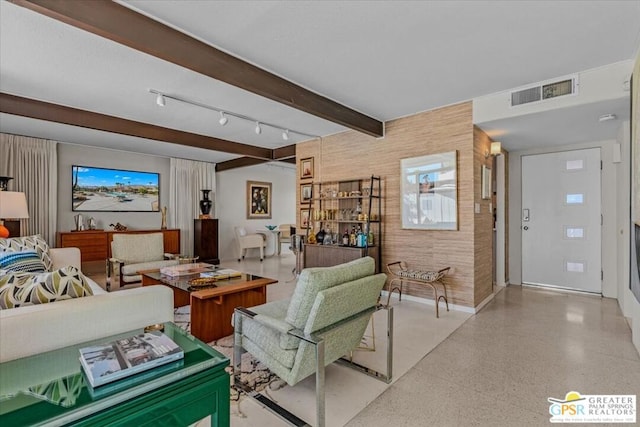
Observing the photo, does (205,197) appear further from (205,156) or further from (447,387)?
(447,387)

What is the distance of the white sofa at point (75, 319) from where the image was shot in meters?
1.31

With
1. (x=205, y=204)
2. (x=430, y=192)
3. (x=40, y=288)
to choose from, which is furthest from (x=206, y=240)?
(x=40, y=288)

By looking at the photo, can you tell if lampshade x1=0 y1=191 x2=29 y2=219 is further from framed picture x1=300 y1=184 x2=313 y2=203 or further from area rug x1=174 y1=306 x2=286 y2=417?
framed picture x1=300 y1=184 x2=313 y2=203

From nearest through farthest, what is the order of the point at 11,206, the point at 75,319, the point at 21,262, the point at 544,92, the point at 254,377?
the point at 75,319, the point at 254,377, the point at 21,262, the point at 544,92, the point at 11,206

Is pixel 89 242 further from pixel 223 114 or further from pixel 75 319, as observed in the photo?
pixel 75 319

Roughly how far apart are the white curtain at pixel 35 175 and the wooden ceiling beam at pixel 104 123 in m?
2.04

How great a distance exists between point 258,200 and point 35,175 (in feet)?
15.4

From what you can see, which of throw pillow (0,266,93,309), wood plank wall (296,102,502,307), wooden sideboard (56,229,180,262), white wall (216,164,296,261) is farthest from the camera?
white wall (216,164,296,261)

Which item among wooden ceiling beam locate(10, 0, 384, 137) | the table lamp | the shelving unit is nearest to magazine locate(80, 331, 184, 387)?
wooden ceiling beam locate(10, 0, 384, 137)

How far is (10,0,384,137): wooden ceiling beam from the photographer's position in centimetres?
187

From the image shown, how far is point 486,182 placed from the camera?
4.23 metres

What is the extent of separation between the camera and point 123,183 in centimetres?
640

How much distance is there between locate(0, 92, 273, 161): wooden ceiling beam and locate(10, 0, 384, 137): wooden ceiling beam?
8.64ft

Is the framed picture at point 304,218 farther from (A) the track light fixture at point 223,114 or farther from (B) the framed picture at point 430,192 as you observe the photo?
(B) the framed picture at point 430,192
